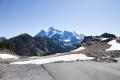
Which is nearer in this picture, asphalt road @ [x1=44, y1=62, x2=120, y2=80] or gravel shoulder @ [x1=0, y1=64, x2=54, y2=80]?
asphalt road @ [x1=44, y1=62, x2=120, y2=80]

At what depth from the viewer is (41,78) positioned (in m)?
19.8

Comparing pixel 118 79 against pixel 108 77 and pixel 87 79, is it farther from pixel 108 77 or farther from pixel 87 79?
pixel 87 79

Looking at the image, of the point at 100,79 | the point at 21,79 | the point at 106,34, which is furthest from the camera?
the point at 106,34

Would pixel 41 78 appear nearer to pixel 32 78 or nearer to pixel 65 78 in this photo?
pixel 32 78

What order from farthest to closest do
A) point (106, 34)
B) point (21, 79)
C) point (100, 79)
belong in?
point (106, 34) < point (21, 79) < point (100, 79)

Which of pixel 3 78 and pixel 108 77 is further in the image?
pixel 3 78

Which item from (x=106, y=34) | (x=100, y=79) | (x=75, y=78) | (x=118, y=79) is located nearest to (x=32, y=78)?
(x=75, y=78)

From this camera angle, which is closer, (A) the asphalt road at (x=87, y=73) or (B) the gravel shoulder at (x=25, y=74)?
(A) the asphalt road at (x=87, y=73)

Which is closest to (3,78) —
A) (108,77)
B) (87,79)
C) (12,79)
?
(12,79)

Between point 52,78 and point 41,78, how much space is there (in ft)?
3.41

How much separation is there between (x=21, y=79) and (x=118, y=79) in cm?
872

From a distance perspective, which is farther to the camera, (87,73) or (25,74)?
(25,74)

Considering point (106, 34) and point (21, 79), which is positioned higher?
point (106, 34)

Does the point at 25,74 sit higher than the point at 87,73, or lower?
higher
